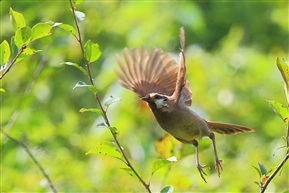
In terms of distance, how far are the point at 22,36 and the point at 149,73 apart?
36.9 inches

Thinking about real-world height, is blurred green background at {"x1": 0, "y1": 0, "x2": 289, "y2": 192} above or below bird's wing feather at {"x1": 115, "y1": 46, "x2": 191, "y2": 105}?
below

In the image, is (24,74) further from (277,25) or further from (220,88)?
(277,25)

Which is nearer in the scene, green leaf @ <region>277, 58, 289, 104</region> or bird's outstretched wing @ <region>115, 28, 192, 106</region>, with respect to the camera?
green leaf @ <region>277, 58, 289, 104</region>

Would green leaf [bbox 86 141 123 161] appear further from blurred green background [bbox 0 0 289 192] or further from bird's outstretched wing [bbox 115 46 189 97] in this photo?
bird's outstretched wing [bbox 115 46 189 97]

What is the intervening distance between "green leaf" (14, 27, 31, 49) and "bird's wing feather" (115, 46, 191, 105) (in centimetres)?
83

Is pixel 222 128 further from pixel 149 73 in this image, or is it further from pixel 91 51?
pixel 91 51

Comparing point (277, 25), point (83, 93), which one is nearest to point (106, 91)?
point (83, 93)

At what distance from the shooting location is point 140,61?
2.76 meters

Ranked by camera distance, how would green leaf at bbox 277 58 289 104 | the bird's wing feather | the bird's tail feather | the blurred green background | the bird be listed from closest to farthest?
green leaf at bbox 277 58 289 104
the bird
the bird's tail feather
the bird's wing feather
the blurred green background

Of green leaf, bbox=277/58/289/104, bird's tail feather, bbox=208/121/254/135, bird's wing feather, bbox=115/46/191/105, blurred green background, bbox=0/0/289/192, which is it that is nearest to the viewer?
green leaf, bbox=277/58/289/104

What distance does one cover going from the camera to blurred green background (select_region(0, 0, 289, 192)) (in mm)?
3055

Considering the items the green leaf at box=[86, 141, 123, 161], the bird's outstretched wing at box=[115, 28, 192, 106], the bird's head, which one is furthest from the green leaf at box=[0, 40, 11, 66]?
the bird's outstretched wing at box=[115, 28, 192, 106]

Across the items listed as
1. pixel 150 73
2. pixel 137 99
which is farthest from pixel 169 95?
pixel 137 99

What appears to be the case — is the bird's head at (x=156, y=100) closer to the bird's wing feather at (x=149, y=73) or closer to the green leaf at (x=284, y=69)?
the bird's wing feather at (x=149, y=73)
